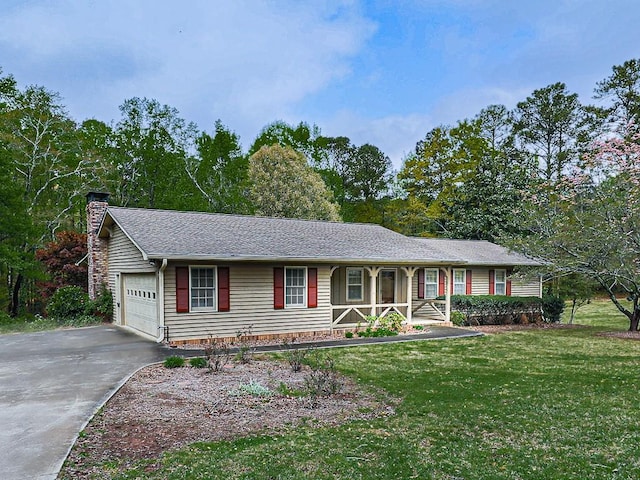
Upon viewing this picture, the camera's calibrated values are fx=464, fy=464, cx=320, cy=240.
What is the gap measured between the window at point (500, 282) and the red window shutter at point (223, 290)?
43.7ft

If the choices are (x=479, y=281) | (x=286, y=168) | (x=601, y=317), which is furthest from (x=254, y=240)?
(x=601, y=317)

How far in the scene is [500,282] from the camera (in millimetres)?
21266

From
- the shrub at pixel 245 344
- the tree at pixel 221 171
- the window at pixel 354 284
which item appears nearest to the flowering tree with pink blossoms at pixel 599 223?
the window at pixel 354 284

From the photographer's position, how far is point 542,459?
15.9 ft

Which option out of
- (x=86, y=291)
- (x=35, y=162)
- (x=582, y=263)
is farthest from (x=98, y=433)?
(x=35, y=162)

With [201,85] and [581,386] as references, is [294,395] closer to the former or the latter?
[581,386]

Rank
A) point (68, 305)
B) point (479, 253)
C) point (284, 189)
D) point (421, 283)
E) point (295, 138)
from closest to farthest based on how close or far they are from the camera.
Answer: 1. point (68, 305)
2. point (421, 283)
3. point (479, 253)
4. point (284, 189)
5. point (295, 138)

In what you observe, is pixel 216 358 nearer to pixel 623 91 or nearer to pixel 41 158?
pixel 41 158

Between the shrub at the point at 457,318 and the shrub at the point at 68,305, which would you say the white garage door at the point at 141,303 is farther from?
the shrub at the point at 457,318

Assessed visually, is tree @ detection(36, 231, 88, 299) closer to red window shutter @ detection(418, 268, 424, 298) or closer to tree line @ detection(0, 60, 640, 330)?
tree line @ detection(0, 60, 640, 330)

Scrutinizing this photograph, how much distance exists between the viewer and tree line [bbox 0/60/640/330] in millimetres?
21248

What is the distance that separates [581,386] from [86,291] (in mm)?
18265

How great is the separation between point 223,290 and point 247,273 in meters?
0.87

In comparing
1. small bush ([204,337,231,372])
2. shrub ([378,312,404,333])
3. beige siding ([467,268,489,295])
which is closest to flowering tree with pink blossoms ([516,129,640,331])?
beige siding ([467,268,489,295])
